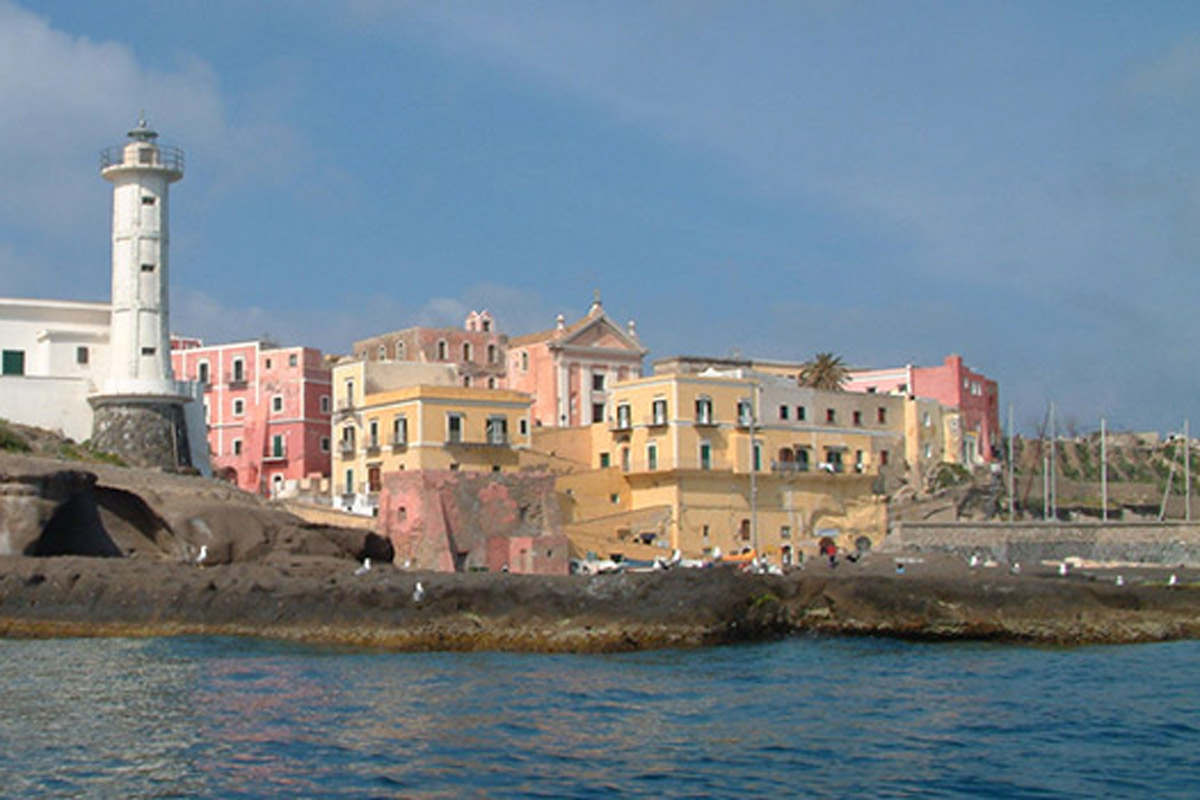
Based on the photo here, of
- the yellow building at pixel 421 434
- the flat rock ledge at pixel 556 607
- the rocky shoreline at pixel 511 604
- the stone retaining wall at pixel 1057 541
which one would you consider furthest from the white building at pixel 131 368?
the stone retaining wall at pixel 1057 541

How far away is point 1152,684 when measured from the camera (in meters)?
23.5

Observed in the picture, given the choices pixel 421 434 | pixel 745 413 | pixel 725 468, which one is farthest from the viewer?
pixel 745 413

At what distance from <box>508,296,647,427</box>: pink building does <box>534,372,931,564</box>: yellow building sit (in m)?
3.71

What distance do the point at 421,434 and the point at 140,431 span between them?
9652 millimetres

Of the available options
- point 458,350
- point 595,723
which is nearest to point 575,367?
point 458,350

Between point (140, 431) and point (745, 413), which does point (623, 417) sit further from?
point (140, 431)

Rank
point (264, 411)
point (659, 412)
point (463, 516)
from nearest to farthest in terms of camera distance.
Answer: point (463, 516) → point (659, 412) → point (264, 411)

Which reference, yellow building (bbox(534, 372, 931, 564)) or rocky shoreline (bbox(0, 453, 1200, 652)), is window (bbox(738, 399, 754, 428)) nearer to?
yellow building (bbox(534, 372, 931, 564))

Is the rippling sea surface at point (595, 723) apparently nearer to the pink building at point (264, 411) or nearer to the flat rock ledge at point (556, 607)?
the flat rock ledge at point (556, 607)

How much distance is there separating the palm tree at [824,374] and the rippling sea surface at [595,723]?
43859 millimetres

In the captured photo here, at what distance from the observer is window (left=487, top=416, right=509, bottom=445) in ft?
186

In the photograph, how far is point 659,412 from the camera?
58500 mm

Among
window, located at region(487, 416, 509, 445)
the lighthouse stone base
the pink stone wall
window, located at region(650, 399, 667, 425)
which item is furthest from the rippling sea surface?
window, located at region(650, 399, 667, 425)

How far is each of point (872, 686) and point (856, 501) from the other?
39192mm
